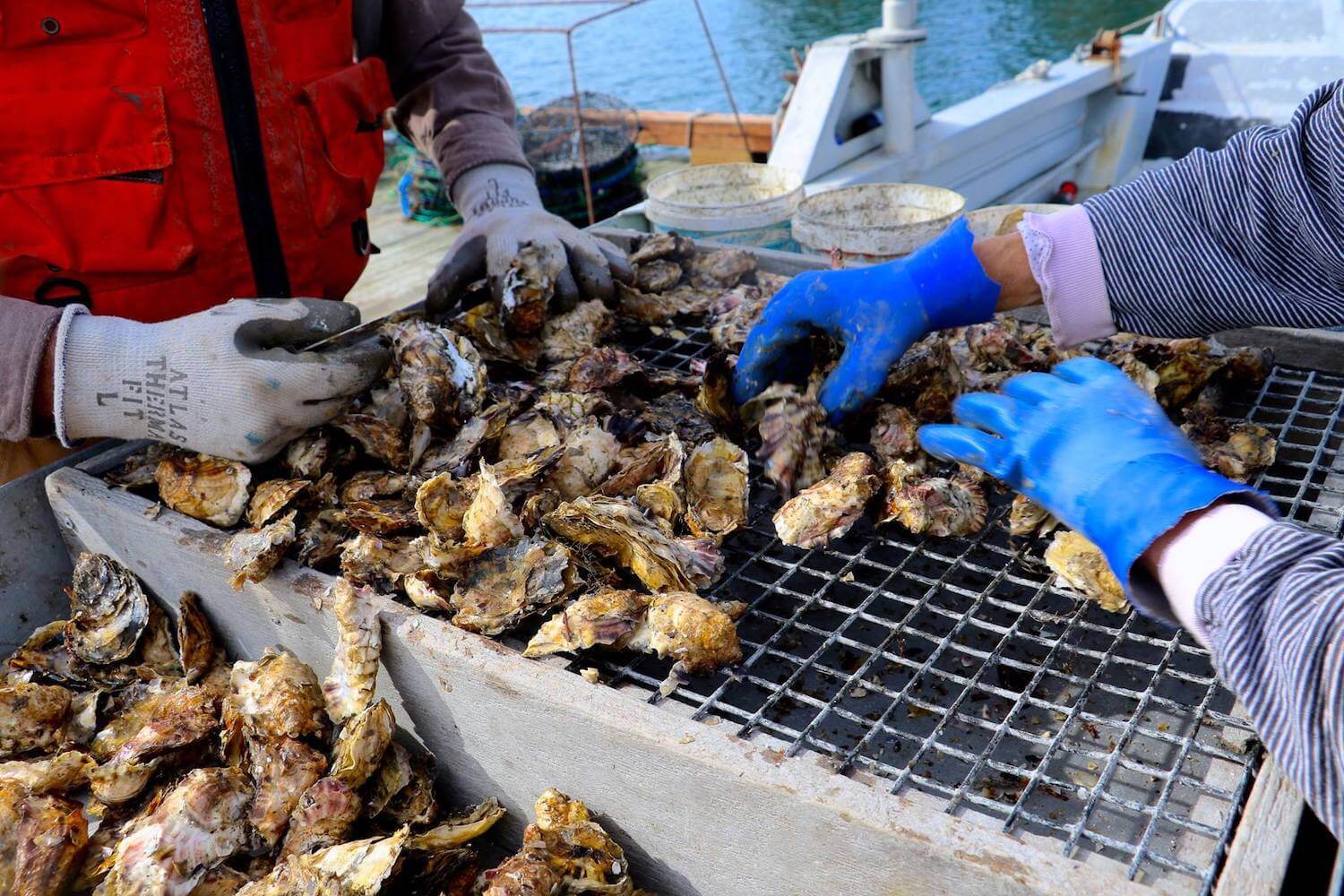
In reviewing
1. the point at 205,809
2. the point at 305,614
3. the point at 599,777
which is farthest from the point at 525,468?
the point at 205,809

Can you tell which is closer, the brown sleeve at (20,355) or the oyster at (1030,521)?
the oyster at (1030,521)

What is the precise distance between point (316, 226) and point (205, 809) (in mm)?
1689

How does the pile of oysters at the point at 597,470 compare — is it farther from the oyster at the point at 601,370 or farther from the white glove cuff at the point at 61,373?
the white glove cuff at the point at 61,373

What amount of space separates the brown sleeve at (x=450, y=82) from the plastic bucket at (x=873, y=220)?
107 centimetres

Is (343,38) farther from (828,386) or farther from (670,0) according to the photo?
(670,0)

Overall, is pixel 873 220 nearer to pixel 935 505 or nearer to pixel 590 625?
pixel 935 505

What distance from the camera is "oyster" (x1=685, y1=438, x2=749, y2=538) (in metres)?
1.87

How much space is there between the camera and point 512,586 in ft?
5.48

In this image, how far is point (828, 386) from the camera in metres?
2.13

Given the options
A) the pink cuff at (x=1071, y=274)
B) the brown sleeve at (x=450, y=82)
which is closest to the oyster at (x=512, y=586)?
the pink cuff at (x=1071, y=274)

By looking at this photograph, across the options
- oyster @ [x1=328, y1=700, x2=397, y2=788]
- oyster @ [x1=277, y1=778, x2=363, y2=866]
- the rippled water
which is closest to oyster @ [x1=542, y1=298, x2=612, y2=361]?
oyster @ [x1=328, y1=700, x2=397, y2=788]

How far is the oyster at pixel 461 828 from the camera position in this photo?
4.99 ft

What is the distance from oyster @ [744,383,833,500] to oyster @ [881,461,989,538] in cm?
19

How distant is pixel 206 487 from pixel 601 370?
945mm
